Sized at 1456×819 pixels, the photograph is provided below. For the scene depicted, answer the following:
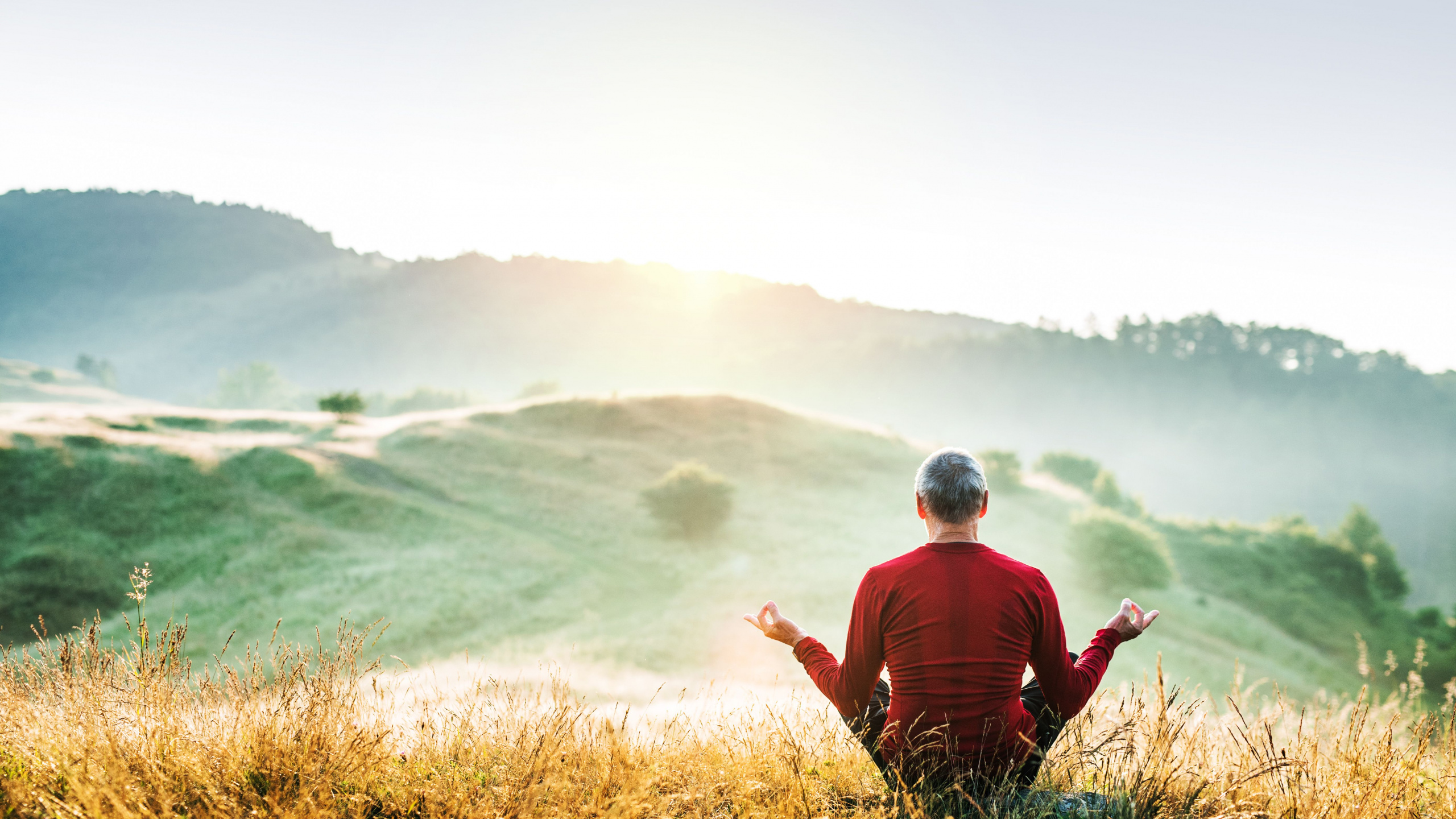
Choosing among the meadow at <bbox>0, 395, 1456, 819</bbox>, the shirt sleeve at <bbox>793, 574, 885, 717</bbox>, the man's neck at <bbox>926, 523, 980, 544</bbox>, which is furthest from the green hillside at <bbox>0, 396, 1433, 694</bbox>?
the man's neck at <bbox>926, 523, 980, 544</bbox>

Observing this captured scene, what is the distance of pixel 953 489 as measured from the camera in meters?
2.94

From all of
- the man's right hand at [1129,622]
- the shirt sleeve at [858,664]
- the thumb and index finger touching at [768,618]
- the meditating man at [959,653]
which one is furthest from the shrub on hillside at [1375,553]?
the thumb and index finger touching at [768,618]

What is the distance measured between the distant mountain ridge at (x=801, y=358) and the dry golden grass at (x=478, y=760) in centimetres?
10399

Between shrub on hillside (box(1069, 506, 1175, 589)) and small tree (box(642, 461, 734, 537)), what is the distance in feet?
60.0

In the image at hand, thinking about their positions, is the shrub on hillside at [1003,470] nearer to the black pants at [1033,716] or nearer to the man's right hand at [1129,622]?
the man's right hand at [1129,622]

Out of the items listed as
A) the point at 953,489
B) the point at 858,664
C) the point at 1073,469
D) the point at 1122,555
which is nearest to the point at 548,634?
the point at 858,664

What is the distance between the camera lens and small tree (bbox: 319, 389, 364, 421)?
39125 millimetres

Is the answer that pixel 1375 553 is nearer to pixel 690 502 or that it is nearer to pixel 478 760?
pixel 690 502

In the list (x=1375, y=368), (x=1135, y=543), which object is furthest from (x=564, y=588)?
(x=1375, y=368)

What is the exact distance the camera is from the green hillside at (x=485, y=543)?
20.0m

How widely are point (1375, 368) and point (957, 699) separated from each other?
156580mm

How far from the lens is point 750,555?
2834 centimetres

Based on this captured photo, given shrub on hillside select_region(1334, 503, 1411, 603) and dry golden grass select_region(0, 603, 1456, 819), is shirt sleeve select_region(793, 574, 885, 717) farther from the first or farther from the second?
shrub on hillside select_region(1334, 503, 1411, 603)

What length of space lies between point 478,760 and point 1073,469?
5881 cm
